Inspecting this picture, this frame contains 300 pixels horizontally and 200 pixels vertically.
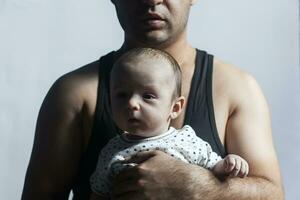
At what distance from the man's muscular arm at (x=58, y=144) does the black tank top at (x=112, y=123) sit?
0.03 metres

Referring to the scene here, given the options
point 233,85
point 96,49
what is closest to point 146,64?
point 233,85

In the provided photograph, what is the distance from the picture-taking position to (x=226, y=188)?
4.85 ft

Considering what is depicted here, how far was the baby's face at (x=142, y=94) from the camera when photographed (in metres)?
1.37

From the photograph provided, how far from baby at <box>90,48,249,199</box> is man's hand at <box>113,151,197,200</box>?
0.01 m

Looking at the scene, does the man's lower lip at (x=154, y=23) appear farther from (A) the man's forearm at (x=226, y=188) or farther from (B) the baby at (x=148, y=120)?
(A) the man's forearm at (x=226, y=188)

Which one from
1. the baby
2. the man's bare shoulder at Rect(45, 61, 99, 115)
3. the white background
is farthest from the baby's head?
the white background

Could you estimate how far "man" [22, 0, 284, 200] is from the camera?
63.4 inches

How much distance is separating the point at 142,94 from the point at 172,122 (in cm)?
26

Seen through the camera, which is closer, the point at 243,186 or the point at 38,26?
the point at 243,186

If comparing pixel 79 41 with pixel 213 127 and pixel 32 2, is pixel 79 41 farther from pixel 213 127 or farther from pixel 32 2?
pixel 213 127

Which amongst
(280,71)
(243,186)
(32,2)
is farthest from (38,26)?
(243,186)

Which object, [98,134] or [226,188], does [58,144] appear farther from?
[226,188]

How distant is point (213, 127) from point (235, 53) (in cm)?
66

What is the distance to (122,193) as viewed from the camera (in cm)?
143
